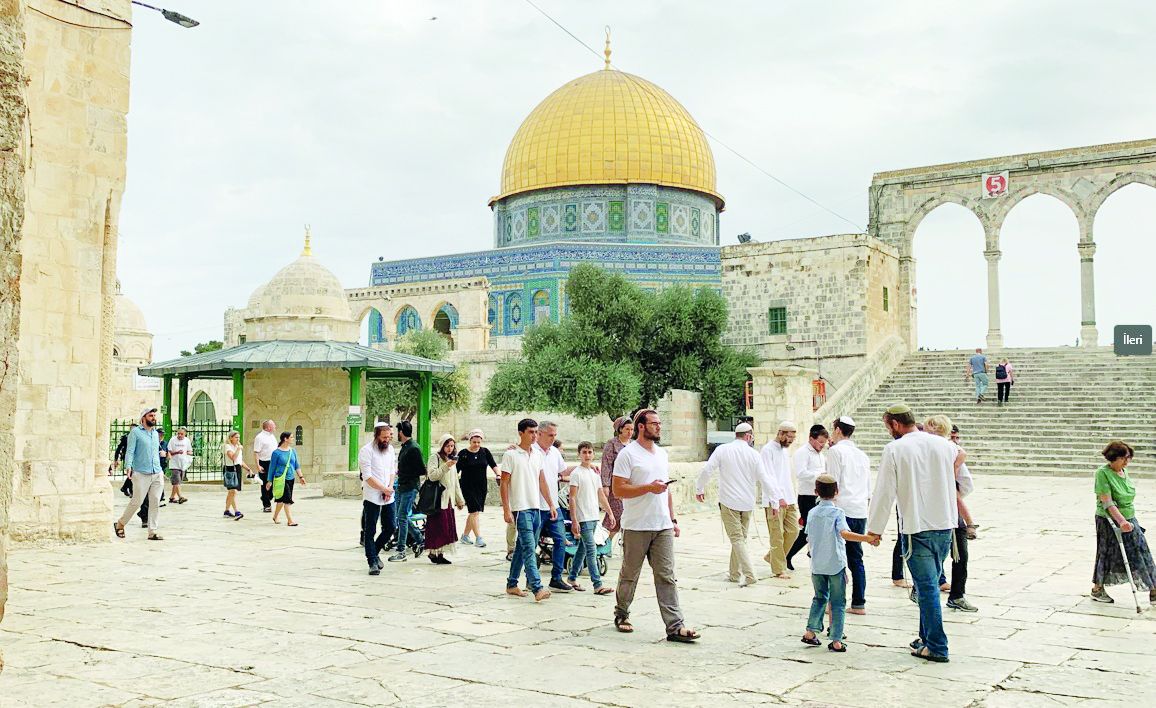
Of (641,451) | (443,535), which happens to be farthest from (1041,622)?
(443,535)

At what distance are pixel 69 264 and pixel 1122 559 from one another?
8.68 meters

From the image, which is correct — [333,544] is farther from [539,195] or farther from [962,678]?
[539,195]

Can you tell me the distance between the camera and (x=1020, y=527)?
10.4 m

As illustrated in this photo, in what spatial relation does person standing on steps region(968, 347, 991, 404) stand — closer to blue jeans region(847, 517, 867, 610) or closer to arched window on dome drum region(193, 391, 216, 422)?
blue jeans region(847, 517, 867, 610)

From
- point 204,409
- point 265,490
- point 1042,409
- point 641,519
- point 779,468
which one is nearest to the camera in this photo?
point 641,519

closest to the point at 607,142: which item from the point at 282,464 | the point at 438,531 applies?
the point at 282,464

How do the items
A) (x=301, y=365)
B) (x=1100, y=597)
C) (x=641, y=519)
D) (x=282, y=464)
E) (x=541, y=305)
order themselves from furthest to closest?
1. (x=541, y=305)
2. (x=301, y=365)
3. (x=282, y=464)
4. (x=1100, y=597)
5. (x=641, y=519)

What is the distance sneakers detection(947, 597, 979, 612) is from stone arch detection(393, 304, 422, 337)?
33.2 m

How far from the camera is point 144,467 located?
9.66 m

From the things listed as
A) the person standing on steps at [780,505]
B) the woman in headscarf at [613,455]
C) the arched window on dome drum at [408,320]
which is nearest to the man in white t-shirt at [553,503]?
the woman in headscarf at [613,455]

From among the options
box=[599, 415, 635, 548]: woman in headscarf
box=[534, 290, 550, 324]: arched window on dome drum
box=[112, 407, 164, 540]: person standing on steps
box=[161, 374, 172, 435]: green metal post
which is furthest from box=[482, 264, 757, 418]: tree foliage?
box=[599, 415, 635, 548]: woman in headscarf

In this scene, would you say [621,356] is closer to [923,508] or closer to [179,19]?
[179,19]

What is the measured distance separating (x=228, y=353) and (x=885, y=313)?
15694mm

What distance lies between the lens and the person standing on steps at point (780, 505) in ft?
24.5
